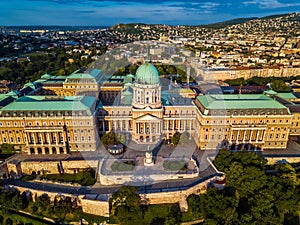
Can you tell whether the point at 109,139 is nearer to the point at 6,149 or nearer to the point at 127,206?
the point at 127,206

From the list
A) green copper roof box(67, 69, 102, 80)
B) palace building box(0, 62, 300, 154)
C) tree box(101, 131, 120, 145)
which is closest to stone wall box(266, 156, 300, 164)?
palace building box(0, 62, 300, 154)

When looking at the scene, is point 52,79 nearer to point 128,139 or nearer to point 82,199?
point 128,139

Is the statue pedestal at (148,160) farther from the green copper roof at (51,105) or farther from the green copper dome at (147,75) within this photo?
the green copper dome at (147,75)

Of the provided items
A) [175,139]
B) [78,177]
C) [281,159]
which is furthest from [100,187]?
[281,159]

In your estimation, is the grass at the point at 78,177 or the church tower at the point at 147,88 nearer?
the grass at the point at 78,177

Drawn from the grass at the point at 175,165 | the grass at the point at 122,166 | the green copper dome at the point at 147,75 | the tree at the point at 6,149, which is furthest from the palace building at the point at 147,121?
the grass at the point at 122,166

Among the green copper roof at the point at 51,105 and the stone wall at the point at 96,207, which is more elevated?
the green copper roof at the point at 51,105

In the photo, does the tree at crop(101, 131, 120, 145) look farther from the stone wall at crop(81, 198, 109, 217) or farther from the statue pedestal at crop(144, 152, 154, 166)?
the stone wall at crop(81, 198, 109, 217)

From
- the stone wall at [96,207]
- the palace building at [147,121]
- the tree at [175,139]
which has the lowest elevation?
the stone wall at [96,207]

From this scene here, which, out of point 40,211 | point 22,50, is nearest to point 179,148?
point 40,211
